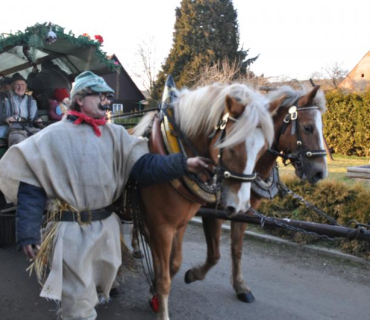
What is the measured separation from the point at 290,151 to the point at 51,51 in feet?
10.3

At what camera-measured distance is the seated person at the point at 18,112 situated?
434cm

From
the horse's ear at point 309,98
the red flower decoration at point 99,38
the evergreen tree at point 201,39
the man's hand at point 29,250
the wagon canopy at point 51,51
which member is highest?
the evergreen tree at point 201,39

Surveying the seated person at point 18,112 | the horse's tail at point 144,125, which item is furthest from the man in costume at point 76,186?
the seated person at point 18,112

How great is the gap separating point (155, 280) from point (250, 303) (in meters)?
1.07

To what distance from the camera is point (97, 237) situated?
225 centimetres

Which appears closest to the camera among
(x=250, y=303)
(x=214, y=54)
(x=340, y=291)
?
(x=250, y=303)

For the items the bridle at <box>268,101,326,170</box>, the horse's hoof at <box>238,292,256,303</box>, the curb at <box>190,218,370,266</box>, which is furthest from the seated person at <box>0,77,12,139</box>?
the curb at <box>190,218,370,266</box>

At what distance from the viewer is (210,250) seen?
11.8 feet

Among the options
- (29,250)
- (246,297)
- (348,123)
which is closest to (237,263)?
(246,297)

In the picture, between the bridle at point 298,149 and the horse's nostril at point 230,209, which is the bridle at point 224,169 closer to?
the horse's nostril at point 230,209

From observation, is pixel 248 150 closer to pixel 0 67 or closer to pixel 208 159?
pixel 208 159

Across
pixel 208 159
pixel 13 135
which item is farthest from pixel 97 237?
pixel 13 135

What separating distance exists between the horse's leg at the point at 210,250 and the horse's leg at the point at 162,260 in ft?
2.63

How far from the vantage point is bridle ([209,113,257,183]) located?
2115mm
